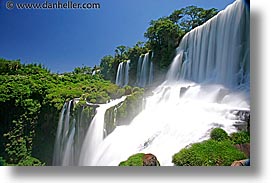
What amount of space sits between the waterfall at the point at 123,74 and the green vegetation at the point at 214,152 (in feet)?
2.39

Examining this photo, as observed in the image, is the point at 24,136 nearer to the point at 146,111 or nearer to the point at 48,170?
the point at 48,170

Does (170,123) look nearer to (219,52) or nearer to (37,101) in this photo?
(219,52)

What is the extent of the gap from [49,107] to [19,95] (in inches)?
11.7

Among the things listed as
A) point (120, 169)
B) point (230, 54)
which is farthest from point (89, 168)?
point (230, 54)

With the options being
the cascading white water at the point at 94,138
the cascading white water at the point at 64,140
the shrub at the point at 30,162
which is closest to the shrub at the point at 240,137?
the cascading white water at the point at 94,138

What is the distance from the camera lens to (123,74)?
3348 millimetres

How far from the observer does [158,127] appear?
3260 mm

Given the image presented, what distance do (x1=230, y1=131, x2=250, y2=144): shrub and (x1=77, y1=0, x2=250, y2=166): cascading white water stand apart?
54 millimetres

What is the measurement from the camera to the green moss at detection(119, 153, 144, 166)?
320cm

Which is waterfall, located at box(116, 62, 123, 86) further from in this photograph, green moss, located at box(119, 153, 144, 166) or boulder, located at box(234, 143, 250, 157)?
boulder, located at box(234, 143, 250, 157)

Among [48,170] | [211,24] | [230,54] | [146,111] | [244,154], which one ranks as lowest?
[48,170]

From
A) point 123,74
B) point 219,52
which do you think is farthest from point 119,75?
point 219,52

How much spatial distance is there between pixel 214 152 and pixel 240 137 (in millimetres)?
233

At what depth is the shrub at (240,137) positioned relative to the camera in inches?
123
